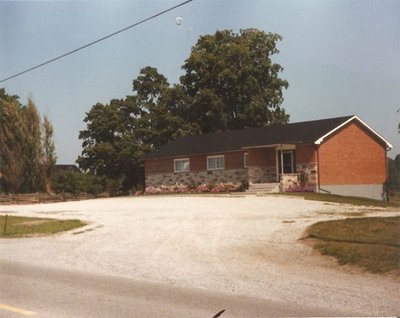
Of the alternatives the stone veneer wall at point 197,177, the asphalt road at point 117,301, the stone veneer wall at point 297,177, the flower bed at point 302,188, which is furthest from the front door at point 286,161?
the asphalt road at point 117,301

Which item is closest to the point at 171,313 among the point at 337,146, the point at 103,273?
the point at 103,273

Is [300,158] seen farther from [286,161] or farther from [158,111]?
[158,111]

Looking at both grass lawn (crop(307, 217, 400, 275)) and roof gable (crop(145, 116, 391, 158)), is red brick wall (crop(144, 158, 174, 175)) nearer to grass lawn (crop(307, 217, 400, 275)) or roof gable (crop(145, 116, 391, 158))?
roof gable (crop(145, 116, 391, 158))

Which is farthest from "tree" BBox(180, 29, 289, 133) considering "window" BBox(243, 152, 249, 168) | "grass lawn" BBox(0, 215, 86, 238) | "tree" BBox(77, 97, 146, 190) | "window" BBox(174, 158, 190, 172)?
"grass lawn" BBox(0, 215, 86, 238)

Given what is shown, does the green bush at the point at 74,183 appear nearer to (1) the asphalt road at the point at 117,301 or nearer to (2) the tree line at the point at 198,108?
(2) the tree line at the point at 198,108

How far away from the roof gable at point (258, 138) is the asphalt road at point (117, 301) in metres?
26.9

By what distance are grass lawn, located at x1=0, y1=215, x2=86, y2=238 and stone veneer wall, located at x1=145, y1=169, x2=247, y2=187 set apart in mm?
19131

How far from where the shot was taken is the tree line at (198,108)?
52.9 meters

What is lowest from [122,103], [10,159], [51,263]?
[51,263]

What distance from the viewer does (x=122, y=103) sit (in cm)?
5594

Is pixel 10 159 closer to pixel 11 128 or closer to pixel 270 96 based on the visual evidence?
pixel 11 128

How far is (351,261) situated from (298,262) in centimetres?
103

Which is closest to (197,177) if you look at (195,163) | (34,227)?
(195,163)

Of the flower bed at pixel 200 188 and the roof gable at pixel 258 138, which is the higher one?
the roof gable at pixel 258 138
